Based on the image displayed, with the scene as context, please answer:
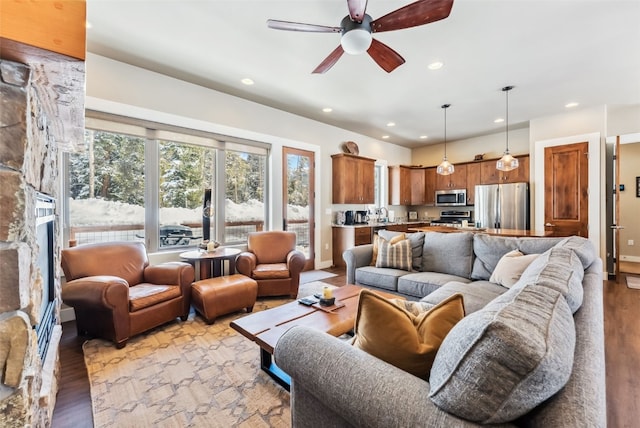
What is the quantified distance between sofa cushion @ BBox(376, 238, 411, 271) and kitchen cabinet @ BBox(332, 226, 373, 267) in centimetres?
194

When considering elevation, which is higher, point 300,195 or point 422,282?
point 300,195

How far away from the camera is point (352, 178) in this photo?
5.75 metres

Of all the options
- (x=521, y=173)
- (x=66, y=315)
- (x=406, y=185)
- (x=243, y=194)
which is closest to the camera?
(x=66, y=315)

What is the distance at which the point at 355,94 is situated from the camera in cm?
410

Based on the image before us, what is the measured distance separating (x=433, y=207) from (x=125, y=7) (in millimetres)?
7102

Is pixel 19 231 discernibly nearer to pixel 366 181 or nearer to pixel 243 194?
pixel 243 194

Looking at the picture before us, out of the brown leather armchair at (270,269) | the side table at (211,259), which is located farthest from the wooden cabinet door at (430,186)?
the side table at (211,259)

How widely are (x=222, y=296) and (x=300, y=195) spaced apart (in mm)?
2666

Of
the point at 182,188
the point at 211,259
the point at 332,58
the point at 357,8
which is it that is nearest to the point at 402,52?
the point at 332,58

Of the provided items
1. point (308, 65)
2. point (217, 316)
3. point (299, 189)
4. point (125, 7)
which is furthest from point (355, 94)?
point (217, 316)

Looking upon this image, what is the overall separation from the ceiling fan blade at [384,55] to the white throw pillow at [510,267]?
2.06m

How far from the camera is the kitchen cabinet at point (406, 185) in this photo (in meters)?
6.95

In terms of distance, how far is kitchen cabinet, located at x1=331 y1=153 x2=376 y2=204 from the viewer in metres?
5.56

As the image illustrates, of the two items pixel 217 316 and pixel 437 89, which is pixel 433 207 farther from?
pixel 217 316
